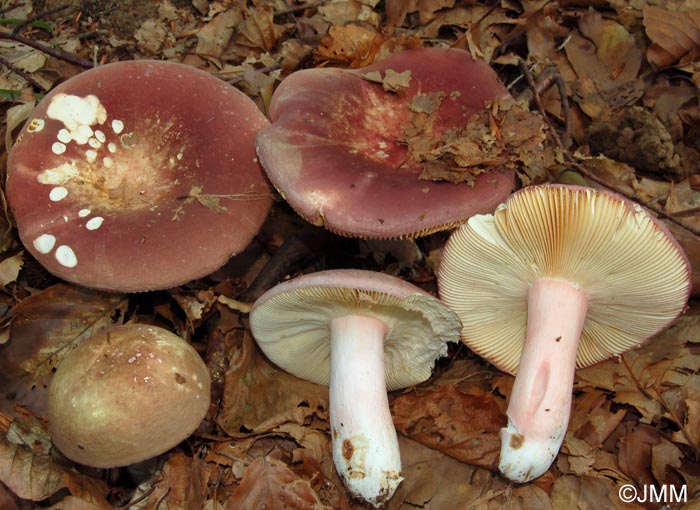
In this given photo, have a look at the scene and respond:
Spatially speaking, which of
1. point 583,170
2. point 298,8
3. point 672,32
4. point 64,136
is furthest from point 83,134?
point 672,32

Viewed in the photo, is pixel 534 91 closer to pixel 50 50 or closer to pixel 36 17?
pixel 50 50

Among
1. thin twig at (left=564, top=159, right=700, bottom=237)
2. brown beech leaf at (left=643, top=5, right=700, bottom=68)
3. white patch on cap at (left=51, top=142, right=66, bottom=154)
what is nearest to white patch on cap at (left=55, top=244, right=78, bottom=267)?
white patch on cap at (left=51, top=142, right=66, bottom=154)

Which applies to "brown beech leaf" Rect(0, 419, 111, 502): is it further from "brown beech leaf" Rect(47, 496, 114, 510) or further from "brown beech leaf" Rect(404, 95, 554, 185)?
"brown beech leaf" Rect(404, 95, 554, 185)

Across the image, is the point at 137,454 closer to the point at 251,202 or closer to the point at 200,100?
the point at 251,202

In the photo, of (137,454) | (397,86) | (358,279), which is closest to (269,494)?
(137,454)

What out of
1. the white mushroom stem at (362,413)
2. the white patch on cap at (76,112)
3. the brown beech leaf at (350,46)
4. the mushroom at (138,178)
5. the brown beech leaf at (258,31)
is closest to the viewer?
the white mushroom stem at (362,413)

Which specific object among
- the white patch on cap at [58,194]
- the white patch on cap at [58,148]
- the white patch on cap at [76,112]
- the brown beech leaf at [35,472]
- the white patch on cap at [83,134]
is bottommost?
the brown beech leaf at [35,472]

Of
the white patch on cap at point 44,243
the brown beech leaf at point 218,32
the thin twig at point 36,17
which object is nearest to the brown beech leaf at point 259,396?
the white patch on cap at point 44,243

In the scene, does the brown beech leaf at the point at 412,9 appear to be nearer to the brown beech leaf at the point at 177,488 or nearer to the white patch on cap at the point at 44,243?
the white patch on cap at the point at 44,243
